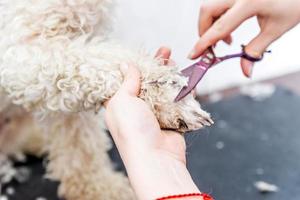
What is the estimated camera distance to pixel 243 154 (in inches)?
65.5

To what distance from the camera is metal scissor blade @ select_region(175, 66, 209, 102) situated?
3.35ft

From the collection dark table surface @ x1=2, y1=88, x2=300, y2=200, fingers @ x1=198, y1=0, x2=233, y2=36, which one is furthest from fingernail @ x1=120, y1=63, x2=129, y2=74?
dark table surface @ x1=2, y1=88, x2=300, y2=200

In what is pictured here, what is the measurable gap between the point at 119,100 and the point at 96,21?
340 mm

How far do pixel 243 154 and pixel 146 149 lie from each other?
2.71 feet

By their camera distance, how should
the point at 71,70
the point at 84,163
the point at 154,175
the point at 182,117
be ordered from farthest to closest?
the point at 84,163
the point at 71,70
the point at 182,117
the point at 154,175

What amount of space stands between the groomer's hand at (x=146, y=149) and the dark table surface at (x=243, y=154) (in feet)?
1.40

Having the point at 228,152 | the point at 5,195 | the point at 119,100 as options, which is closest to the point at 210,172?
the point at 228,152

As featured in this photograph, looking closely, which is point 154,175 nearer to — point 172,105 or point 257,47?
point 172,105

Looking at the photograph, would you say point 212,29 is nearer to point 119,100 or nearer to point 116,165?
point 119,100

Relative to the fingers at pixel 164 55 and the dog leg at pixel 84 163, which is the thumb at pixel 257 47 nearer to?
the fingers at pixel 164 55

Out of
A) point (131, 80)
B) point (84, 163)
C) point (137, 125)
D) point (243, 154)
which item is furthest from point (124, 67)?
point (243, 154)

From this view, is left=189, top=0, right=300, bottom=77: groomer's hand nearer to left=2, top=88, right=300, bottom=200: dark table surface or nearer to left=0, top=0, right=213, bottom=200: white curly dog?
left=0, top=0, right=213, bottom=200: white curly dog

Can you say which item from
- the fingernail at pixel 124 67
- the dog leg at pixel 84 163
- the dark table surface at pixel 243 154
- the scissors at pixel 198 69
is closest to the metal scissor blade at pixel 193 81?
the scissors at pixel 198 69

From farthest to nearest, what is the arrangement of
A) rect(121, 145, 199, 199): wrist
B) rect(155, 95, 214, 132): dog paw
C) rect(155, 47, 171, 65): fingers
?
rect(155, 47, 171, 65): fingers < rect(155, 95, 214, 132): dog paw < rect(121, 145, 199, 199): wrist
